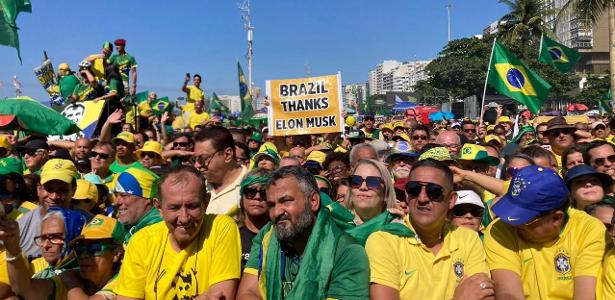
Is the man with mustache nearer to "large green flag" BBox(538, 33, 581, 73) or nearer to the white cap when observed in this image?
the white cap

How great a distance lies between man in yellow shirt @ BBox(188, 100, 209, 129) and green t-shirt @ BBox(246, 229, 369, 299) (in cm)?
1005

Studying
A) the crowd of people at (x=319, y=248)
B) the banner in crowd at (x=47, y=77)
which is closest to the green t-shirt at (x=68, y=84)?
the banner in crowd at (x=47, y=77)

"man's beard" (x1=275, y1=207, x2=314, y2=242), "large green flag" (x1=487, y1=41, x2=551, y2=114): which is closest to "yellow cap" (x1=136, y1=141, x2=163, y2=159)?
"man's beard" (x1=275, y1=207, x2=314, y2=242)

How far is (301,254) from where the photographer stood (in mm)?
3131

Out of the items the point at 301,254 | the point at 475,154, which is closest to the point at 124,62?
the point at 475,154

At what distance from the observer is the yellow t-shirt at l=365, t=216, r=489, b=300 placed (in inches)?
119

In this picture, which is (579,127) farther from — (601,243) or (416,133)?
(601,243)

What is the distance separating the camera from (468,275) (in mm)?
3119

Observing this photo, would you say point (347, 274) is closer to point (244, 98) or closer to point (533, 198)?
point (533, 198)

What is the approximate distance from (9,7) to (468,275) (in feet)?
18.3

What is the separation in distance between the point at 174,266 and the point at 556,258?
6.66 ft

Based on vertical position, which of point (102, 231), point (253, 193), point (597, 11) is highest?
point (597, 11)

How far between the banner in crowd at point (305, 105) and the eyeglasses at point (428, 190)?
18.5 feet

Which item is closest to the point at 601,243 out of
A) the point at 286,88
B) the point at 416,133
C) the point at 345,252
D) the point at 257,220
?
the point at 345,252
